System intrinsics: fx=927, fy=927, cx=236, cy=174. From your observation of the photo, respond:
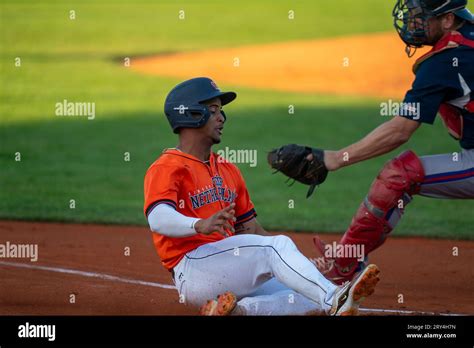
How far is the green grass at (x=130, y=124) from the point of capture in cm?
1140

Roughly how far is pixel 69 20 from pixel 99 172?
62.2 ft

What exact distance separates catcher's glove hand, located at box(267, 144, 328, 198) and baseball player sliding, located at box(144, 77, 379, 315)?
14.9 inches

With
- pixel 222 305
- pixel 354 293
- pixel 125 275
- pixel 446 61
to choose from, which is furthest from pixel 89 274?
pixel 446 61

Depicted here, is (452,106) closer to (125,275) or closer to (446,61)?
(446,61)

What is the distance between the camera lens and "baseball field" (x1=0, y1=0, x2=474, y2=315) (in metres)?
7.80

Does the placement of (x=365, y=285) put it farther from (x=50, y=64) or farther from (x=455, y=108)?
(x=50, y=64)

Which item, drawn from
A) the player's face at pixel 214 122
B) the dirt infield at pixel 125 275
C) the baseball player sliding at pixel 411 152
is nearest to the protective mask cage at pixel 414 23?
the baseball player sliding at pixel 411 152

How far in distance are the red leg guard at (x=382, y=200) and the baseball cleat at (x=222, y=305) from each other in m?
1.61

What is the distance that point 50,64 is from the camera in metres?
22.9

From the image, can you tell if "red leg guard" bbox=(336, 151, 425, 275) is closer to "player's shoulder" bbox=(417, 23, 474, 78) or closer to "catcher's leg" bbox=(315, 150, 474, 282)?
"catcher's leg" bbox=(315, 150, 474, 282)

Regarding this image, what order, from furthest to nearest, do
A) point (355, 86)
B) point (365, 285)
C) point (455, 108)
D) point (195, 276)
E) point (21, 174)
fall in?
point (355, 86)
point (21, 174)
point (455, 108)
point (195, 276)
point (365, 285)

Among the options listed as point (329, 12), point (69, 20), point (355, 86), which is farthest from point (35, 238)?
point (329, 12)

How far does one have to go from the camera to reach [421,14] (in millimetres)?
6812

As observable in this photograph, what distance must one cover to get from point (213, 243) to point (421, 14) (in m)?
2.37
